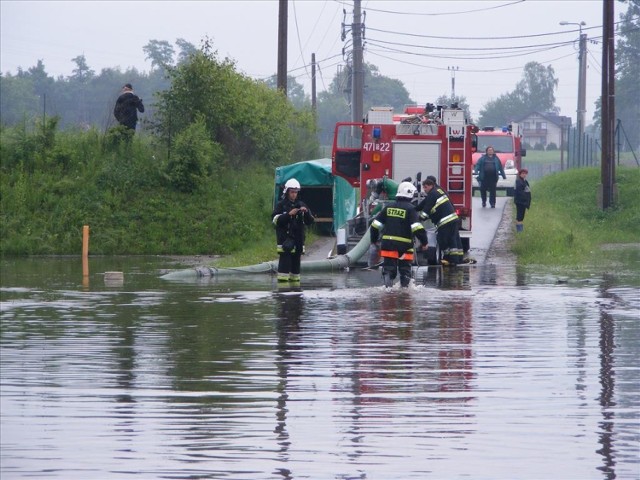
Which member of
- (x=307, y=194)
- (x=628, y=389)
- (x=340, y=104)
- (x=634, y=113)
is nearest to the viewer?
(x=628, y=389)

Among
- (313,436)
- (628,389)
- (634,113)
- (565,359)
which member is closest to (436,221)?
(565,359)

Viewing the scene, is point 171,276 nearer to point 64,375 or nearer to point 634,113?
point 64,375

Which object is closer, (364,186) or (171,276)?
(171,276)

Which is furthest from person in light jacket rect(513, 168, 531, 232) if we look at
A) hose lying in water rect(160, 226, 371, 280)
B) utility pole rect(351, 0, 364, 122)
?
utility pole rect(351, 0, 364, 122)

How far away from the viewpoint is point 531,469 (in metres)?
7.38

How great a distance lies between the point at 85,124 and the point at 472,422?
24918mm

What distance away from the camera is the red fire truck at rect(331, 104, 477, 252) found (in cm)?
2344

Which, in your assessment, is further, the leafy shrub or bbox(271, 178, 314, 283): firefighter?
the leafy shrub

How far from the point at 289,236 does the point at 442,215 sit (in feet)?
12.2

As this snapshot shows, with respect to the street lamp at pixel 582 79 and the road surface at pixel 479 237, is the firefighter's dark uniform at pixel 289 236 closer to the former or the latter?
the road surface at pixel 479 237

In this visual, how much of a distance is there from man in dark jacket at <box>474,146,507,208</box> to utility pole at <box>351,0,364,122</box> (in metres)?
12.6

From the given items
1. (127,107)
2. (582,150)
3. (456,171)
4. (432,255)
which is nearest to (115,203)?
(127,107)

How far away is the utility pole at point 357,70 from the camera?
43.5m

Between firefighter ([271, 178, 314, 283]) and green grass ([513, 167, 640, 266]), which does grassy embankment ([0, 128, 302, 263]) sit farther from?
green grass ([513, 167, 640, 266])
